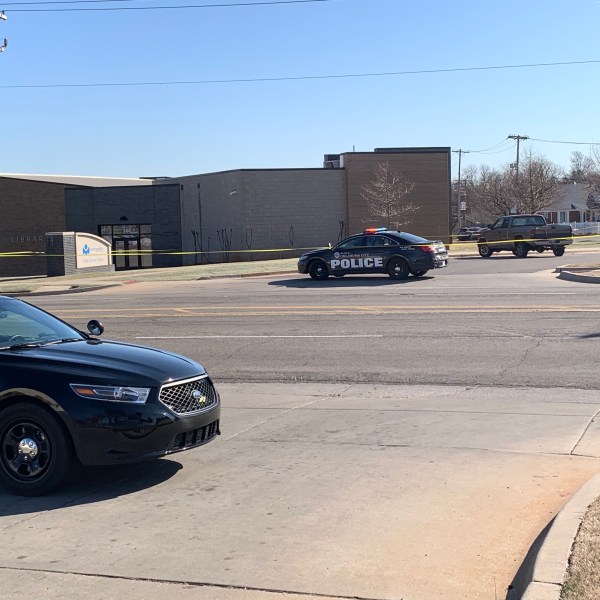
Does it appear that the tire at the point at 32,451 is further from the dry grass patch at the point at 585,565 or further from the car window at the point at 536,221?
the car window at the point at 536,221

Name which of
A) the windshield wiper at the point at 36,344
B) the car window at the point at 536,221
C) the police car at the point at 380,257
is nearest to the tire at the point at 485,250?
the car window at the point at 536,221

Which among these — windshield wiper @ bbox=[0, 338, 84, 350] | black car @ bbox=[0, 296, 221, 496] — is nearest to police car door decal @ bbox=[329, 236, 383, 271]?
windshield wiper @ bbox=[0, 338, 84, 350]

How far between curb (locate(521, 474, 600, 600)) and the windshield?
457 cm

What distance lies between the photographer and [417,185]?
53.1 metres

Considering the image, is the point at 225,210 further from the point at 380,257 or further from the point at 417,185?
the point at 380,257

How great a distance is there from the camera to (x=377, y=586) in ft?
15.0

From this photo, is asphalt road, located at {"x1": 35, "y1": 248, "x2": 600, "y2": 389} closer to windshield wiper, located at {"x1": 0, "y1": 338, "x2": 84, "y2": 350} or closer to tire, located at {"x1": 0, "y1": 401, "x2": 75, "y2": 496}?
windshield wiper, located at {"x1": 0, "y1": 338, "x2": 84, "y2": 350}

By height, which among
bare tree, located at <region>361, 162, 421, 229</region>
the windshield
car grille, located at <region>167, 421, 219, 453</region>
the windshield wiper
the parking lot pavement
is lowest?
the parking lot pavement

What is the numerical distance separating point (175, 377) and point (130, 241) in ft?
161

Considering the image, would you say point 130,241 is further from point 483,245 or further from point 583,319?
point 583,319

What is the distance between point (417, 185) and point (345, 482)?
1882 inches

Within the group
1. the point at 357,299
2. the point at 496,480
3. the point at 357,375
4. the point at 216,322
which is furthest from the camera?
the point at 357,299

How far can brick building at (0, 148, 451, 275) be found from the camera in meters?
50.1

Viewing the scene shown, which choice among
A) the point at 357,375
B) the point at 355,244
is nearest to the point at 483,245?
the point at 355,244
